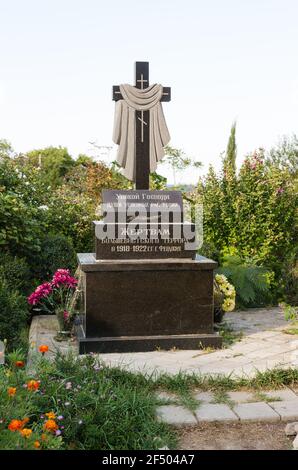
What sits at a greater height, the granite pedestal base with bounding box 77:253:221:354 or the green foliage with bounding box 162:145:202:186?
the green foliage with bounding box 162:145:202:186

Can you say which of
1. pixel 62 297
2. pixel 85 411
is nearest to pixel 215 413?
pixel 85 411

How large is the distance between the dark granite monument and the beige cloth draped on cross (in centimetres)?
53

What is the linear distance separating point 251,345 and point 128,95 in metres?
2.90

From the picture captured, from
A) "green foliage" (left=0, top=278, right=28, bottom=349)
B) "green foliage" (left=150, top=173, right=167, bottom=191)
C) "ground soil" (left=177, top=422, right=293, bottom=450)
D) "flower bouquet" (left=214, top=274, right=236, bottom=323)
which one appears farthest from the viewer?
"green foliage" (left=150, top=173, right=167, bottom=191)

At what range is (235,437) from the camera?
12.0 feet

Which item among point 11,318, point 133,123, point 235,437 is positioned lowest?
point 235,437

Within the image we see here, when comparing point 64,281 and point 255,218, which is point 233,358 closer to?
point 64,281

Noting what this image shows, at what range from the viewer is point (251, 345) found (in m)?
5.95

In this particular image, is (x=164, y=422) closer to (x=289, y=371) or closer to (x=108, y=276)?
(x=289, y=371)

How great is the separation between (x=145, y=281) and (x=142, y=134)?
1657 mm

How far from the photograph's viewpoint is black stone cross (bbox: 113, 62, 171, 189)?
21.0 ft

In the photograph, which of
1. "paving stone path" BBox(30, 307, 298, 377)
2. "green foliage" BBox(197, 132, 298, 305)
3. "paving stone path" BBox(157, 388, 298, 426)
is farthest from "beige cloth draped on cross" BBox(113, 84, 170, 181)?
"paving stone path" BBox(157, 388, 298, 426)

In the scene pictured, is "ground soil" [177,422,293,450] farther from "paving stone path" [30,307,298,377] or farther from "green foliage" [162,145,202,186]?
"green foliage" [162,145,202,186]

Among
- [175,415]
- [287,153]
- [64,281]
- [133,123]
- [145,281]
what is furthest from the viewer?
[287,153]
